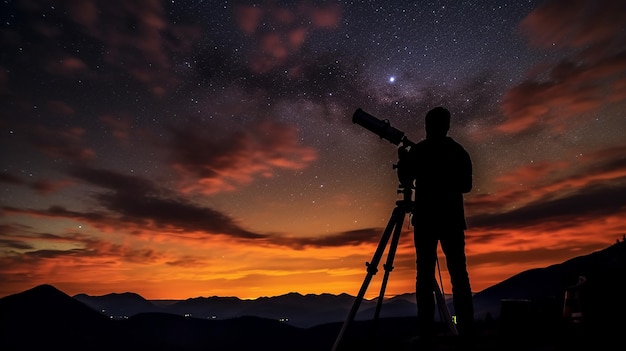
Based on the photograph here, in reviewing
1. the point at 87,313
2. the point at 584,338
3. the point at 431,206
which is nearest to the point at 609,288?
the point at 584,338

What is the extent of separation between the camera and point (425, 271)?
4.05 meters

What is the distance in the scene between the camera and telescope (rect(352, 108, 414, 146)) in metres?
5.18

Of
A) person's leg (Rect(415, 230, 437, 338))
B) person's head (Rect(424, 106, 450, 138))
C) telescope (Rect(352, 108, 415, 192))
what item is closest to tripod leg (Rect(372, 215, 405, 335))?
telescope (Rect(352, 108, 415, 192))

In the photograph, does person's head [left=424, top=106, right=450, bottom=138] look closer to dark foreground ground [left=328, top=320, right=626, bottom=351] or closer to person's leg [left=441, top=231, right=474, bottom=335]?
person's leg [left=441, top=231, right=474, bottom=335]

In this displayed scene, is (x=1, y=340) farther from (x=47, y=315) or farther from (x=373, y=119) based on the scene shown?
(x=373, y=119)

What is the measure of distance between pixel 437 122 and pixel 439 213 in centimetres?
99

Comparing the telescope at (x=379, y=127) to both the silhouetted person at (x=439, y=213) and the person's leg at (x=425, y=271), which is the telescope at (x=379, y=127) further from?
the person's leg at (x=425, y=271)

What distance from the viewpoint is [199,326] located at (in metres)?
145

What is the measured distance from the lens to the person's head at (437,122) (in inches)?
169

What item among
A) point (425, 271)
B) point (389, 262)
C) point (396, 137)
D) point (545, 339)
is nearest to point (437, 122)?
point (396, 137)

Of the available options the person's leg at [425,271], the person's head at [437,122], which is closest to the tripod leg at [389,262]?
the person's leg at [425,271]

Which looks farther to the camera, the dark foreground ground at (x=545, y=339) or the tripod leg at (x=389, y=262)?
the tripod leg at (x=389, y=262)

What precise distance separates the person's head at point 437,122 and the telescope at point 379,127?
0.78 meters

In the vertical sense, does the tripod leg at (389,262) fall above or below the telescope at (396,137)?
below
